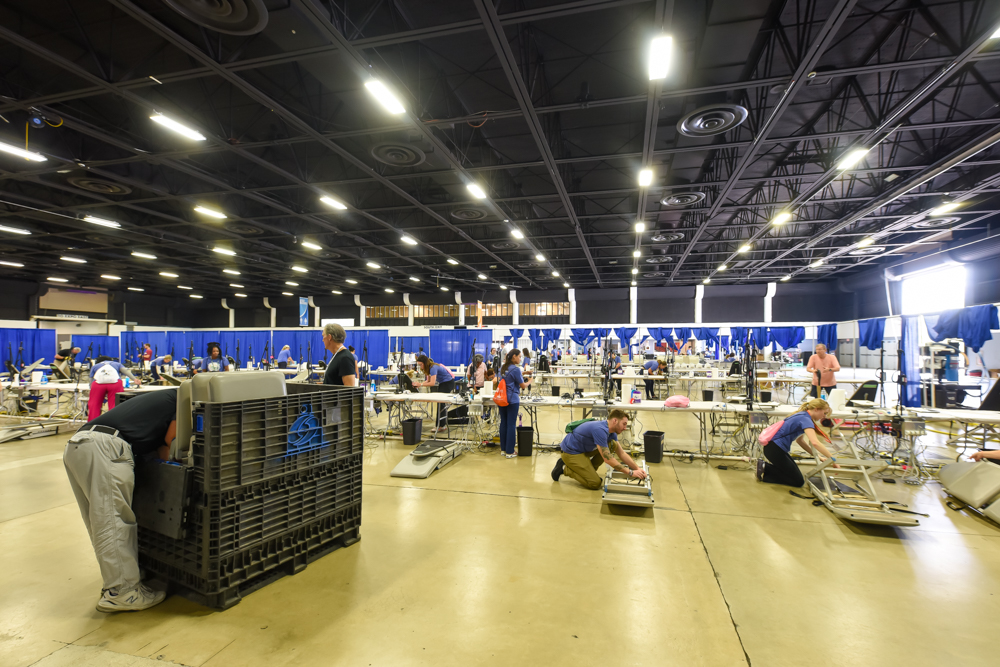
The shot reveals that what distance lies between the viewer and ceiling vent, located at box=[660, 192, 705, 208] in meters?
8.72

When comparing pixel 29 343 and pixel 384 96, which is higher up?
pixel 384 96

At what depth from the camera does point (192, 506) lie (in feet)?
8.30

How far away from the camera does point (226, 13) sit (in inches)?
144

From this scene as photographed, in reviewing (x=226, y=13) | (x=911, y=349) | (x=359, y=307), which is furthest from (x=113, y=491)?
(x=359, y=307)

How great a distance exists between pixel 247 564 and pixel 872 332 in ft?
64.1

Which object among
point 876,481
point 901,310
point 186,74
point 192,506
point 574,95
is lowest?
point 876,481

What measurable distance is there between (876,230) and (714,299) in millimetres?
8461

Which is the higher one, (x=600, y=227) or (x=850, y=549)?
(x=600, y=227)

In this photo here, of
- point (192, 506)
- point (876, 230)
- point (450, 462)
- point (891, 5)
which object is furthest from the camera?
point (876, 230)

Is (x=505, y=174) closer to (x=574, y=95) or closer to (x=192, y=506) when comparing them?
(x=574, y=95)

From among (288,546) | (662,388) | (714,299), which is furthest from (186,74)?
(714,299)

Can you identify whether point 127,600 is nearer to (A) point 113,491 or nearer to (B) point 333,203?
(A) point 113,491

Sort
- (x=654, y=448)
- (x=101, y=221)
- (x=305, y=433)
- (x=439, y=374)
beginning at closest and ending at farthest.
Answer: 1. (x=305, y=433)
2. (x=654, y=448)
3. (x=439, y=374)
4. (x=101, y=221)

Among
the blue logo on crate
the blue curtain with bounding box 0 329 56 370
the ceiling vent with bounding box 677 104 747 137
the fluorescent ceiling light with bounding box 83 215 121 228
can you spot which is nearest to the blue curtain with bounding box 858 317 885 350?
the ceiling vent with bounding box 677 104 747 137
